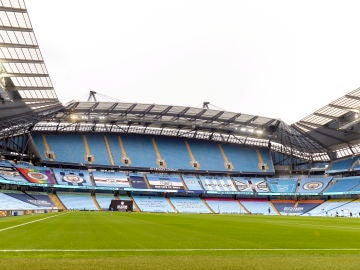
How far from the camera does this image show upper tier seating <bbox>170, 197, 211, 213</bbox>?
75000 millimetres

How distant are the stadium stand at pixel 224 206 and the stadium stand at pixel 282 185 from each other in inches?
440

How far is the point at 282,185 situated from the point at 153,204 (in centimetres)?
3436

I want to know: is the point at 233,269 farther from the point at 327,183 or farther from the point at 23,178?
the point at 327,183

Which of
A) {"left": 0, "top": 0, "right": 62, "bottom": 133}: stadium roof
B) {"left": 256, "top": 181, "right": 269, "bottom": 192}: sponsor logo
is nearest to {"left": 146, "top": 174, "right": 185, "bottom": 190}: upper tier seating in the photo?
{"left": 256, "top": 181, "right": 269, "bottom": 192}: sponsor logo

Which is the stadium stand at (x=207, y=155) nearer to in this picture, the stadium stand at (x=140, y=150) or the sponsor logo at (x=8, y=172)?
the stadium stand at (x=140, y=150)

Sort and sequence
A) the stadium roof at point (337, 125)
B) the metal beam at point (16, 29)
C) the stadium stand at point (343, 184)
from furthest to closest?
the stadium stand at point (343, 184) → the stadium roof at point (337, 125) → the metal beam at point (16, 29)

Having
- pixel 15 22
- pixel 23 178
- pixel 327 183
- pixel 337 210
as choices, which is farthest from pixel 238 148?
pixel 15 22

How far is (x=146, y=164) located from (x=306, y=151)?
42019mm

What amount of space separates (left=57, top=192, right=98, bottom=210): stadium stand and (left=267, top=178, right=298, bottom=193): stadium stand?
146 ft

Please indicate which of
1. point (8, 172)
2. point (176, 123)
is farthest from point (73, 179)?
point (176, 123)

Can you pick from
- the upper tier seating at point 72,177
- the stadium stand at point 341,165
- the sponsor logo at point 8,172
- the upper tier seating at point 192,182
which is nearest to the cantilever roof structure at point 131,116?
the stadium stand at point 341,165

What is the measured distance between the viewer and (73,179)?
75.2 m

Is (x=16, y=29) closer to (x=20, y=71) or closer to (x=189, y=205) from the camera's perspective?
(x=20, y=71)

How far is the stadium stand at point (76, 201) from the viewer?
67.5 metres
